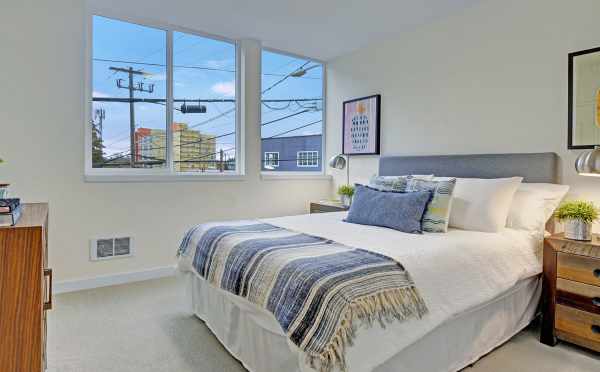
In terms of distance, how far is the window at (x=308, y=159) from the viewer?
186 inches

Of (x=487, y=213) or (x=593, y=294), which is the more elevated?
(x=487, y=213)

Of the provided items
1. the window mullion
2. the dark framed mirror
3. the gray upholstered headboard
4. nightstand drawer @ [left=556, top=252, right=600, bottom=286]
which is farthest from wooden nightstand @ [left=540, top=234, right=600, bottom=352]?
the window mullion

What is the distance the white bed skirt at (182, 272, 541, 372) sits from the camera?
1647mm

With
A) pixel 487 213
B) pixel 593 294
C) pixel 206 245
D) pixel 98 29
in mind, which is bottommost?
pixel 593 294

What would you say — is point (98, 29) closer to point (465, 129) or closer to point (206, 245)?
point (206, 245)

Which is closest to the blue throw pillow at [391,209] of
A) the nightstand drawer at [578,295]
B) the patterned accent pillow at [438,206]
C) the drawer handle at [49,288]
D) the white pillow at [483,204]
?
the patterned accent pillow at [438,206]

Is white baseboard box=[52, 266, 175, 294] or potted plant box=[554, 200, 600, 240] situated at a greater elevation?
potted plant box=[554, 200, 600, 240]

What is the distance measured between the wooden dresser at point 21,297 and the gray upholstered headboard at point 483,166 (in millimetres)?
2949

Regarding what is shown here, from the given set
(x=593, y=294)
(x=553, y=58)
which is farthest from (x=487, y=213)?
(x=553, y=58)

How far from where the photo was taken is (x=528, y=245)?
7.69 feet

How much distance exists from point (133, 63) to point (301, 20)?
1.66 m

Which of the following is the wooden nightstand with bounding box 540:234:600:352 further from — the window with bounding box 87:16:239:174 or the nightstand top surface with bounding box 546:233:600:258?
the window with bounding box 87:16:239:174

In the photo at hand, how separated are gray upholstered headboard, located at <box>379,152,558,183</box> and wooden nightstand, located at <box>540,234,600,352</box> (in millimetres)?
592

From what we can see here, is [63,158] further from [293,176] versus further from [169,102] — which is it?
[293,176]
